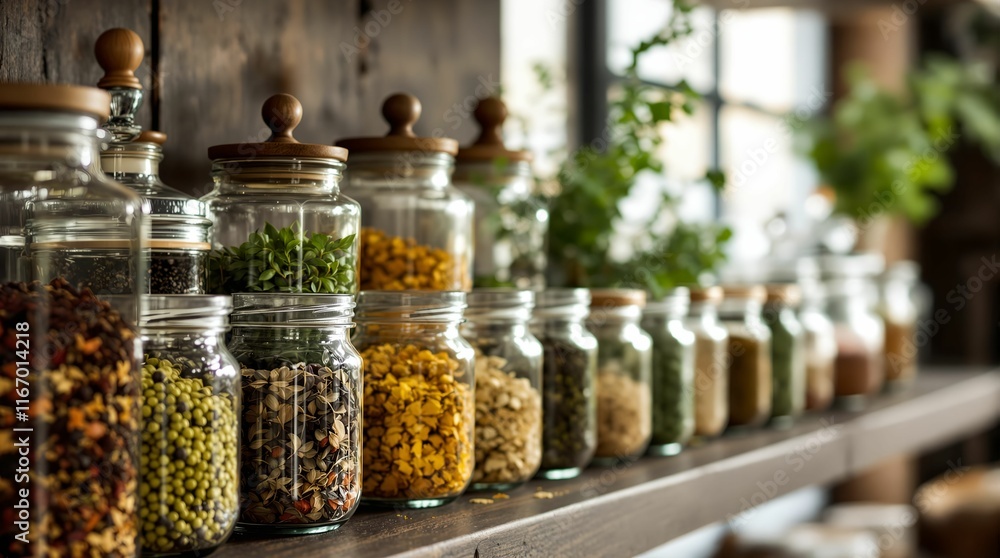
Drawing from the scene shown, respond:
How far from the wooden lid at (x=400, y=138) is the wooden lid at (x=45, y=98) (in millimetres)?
371

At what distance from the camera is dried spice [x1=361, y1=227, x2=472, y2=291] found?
3.08 ft

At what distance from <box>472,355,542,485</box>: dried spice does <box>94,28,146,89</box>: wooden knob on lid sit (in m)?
0.38

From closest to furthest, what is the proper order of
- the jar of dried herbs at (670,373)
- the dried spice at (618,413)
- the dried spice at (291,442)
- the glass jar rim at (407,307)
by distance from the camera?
the dried spice at (291,442) < the glass jar rim at (407,307) < the dried spice at (618,413) < the jar of dried herbs at (670,373)

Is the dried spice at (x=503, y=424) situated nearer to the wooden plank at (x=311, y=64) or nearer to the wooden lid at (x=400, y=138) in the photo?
the wooden lid at (x=400, y=138)

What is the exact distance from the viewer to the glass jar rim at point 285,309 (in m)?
0.74

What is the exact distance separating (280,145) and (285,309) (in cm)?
13

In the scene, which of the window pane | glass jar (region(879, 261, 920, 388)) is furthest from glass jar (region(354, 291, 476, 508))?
glass jar (region(879, 261, 920, 388))

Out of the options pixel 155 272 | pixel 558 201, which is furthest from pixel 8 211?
pixel 558 201

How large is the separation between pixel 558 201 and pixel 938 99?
172 centimetres

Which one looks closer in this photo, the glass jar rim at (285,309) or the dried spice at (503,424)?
the glass jar rim at (285,309)

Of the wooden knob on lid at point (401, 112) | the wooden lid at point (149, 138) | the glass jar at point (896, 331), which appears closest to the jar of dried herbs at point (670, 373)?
the wooden knob on lid at point (401, 112)

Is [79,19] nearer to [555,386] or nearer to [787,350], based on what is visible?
[555,386]

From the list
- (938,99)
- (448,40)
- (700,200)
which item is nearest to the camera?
(448,40)

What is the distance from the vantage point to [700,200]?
2.40 m
